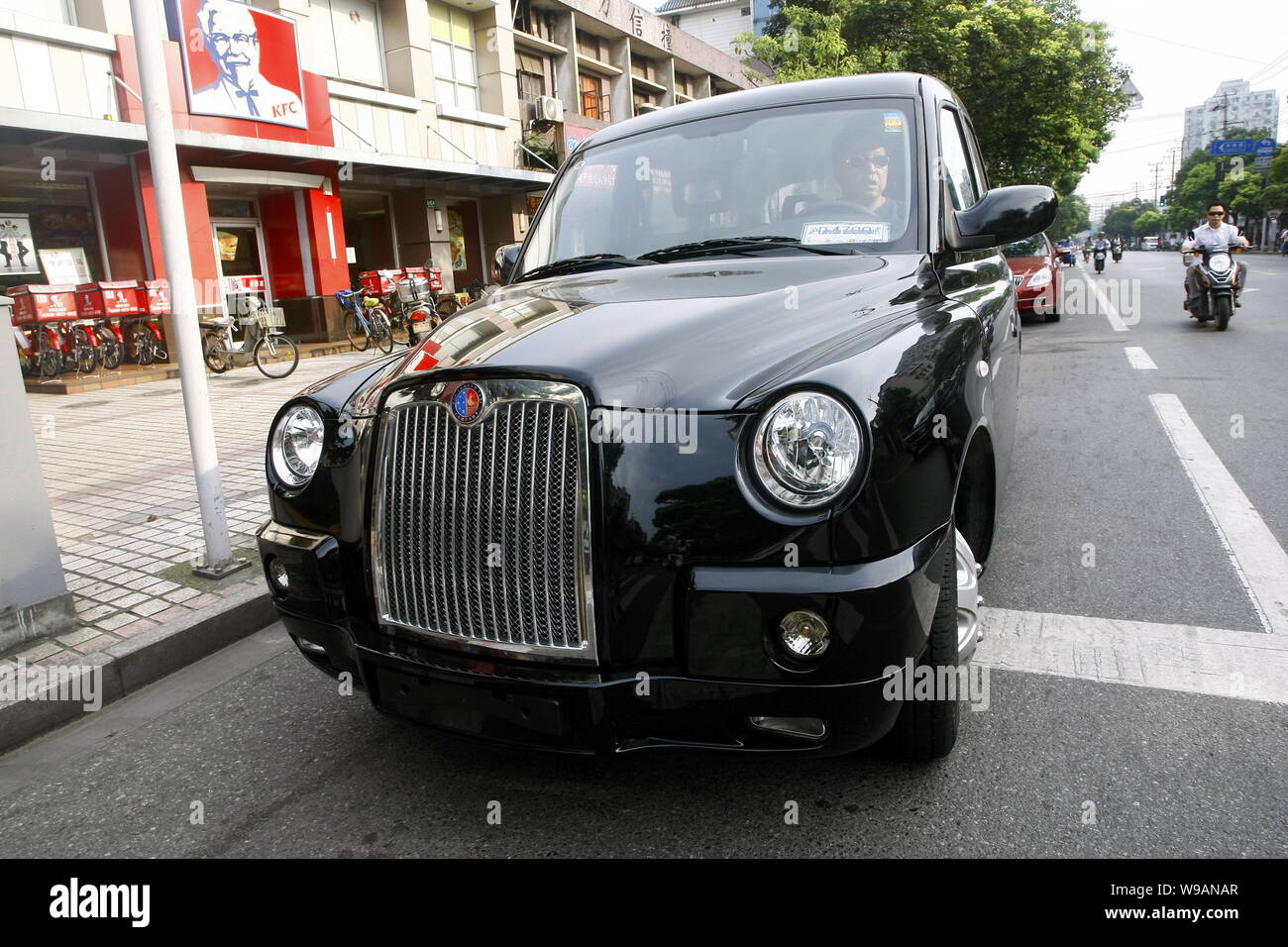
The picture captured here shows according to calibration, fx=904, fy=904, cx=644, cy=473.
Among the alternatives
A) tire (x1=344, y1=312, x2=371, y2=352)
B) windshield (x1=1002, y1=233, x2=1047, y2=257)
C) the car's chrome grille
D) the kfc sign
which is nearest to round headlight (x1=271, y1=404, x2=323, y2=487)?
the car's chrome grille

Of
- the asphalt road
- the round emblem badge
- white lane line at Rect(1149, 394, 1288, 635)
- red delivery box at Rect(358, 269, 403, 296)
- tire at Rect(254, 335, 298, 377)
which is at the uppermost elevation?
red delivery box at Rect(358, 269, 403, 296)

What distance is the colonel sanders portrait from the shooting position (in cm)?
1421

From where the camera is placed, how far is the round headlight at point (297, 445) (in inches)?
102

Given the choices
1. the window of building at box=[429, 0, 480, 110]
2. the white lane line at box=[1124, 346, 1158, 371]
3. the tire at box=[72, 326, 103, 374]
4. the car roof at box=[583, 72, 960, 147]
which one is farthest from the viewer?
the window of building at box=[429, 0, 480, 110]

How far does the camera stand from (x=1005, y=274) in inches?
→ 170

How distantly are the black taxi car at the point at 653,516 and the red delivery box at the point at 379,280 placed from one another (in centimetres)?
1561

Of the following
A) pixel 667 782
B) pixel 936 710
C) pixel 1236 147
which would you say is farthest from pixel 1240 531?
pixel 1236 147

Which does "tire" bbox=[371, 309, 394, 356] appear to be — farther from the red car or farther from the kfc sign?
the red car

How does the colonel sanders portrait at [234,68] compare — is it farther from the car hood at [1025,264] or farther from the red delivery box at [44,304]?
the car hood at [1025,264]

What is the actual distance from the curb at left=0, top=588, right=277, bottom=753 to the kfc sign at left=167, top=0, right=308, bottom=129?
12.7m

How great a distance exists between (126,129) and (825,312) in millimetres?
13567

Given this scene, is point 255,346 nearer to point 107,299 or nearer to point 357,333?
point 107,299

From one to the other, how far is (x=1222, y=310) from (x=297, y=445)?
13.2 meters
